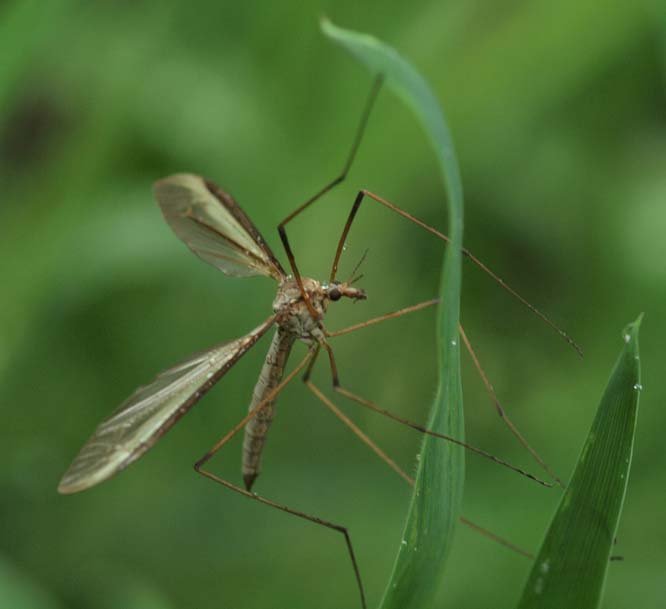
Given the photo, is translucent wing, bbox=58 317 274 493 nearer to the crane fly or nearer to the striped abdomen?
the crane fly

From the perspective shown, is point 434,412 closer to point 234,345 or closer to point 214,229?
point 234,345

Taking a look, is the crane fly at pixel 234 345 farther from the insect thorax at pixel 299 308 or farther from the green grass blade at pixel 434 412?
the green grass blade at pixel 434 412

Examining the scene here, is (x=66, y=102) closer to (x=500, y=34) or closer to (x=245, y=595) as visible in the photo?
(x=500, y=34)

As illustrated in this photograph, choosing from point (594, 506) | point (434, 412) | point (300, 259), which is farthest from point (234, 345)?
point (594, 506)

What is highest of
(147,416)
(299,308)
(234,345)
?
(299,308)

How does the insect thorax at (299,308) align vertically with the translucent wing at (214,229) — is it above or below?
below

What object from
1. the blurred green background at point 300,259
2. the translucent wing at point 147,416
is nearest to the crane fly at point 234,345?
the translucent wing at point 147,416
